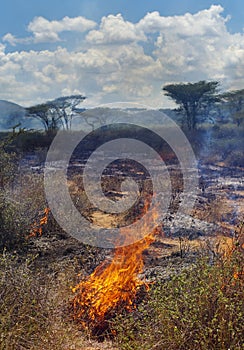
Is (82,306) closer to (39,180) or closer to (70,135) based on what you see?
(39,180)

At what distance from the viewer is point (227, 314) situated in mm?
2508

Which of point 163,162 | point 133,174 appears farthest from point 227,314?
point 163,162

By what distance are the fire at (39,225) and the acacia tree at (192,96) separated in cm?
1919

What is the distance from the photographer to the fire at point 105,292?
3.54 m

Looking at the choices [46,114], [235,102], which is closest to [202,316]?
[46,114]

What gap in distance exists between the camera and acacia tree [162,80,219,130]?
24203 mm

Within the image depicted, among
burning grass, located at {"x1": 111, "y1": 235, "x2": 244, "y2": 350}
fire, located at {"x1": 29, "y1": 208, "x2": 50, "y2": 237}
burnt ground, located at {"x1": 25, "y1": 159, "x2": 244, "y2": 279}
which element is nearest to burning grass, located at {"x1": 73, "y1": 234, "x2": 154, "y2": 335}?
burnt ground, located at {"x1": 25, "y1": 159, "x2": 244, "y2": 279}

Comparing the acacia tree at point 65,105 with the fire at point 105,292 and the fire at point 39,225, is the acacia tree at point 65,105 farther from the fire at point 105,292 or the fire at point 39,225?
the fire at point 105,292

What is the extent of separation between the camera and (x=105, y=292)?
3.65 metres

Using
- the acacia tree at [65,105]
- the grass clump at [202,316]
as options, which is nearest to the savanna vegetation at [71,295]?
the grass clump at [202,316]

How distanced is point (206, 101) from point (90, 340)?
76.4 feet

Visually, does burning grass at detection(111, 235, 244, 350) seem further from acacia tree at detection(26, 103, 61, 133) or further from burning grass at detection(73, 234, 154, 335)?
acacia tree at detection(26, 103, 61, 133)

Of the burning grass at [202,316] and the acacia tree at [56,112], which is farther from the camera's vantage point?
the acacia tree at [56,112]

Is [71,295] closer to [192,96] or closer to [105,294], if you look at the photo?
[105,294]
